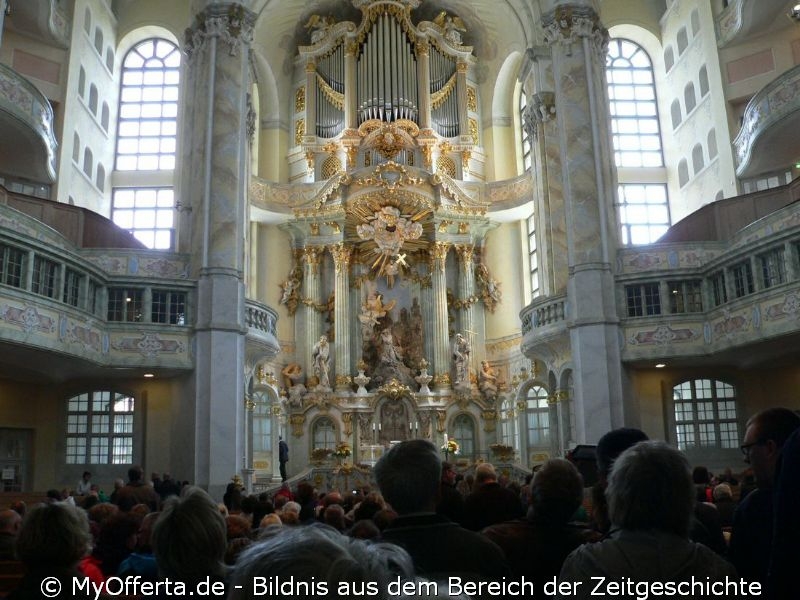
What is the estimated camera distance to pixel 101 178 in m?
31.8

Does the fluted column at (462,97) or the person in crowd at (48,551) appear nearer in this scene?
the person in crowd at (48,551)

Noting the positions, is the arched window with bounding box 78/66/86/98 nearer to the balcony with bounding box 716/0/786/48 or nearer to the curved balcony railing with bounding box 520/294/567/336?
the curved balcony railing with bounding box 520/294/567/336

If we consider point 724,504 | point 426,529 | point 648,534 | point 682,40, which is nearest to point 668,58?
point 682,40

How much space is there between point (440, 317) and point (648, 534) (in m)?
31.3

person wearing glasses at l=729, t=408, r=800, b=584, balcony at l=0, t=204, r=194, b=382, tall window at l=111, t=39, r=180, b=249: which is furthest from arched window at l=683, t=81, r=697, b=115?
person wearing glasses at l=729, t=408, r=800, b=584

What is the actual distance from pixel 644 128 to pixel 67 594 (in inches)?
1306

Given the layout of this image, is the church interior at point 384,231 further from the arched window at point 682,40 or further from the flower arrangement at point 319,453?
the arched window at point 682,40

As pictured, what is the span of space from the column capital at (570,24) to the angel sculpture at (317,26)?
549 inches

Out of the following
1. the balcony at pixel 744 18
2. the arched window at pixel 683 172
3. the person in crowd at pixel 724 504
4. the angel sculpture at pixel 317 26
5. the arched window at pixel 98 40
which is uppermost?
the angel sculpture at pixel 317 26

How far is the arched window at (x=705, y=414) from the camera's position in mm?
25062

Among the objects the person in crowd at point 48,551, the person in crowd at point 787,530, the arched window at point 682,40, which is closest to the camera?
the person in crowd at point 787,530

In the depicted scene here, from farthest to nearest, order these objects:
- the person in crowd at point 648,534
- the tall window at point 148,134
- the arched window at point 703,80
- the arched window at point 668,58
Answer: the tall window at point 148,134
the arched window at point 668,58
the arched window at point 703,80
the person in crowd at point 648,534

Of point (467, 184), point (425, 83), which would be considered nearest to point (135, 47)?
point (425, 83)

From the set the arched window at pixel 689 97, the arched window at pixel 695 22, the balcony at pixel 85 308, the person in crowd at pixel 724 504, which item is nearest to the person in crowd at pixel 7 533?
the person in crowd at pixel 724 504
